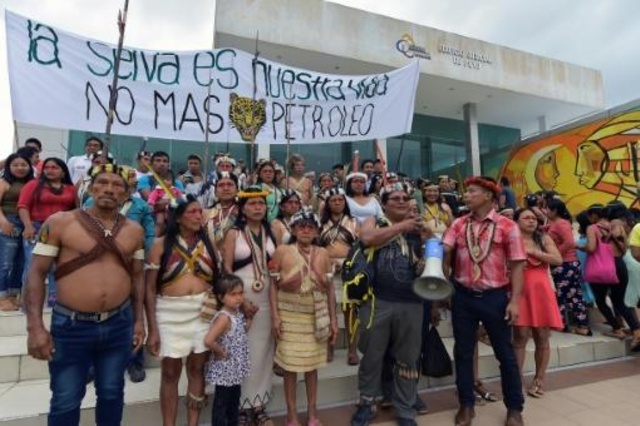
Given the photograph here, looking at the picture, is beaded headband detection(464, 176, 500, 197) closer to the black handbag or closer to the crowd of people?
the crowd of people

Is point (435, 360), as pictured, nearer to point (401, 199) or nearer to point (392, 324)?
point (392, 324)

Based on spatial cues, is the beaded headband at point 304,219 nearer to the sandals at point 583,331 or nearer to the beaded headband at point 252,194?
the beaded headband at point 252,194

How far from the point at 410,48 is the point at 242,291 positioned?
13700 mm

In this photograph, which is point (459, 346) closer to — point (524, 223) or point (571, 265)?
point (524, 223)

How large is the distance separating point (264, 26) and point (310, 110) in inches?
315

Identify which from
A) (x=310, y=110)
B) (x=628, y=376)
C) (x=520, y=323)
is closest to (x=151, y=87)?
(x=310, y=110)

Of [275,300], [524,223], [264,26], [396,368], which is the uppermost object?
[264,26]

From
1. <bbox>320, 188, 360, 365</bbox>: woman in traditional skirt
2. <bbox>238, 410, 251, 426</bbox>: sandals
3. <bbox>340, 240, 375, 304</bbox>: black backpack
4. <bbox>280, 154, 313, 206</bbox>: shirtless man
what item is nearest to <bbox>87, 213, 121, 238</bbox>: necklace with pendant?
<bbox>238, 410, 251, 426</bbox>: sandals

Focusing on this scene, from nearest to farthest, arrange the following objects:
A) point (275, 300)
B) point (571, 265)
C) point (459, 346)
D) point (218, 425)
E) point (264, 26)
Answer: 1. point (218, 425)
2. point (275, 300)
3. point (459, 346)
4. point (571, 265)
5. point (264, 26)

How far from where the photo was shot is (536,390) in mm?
4070

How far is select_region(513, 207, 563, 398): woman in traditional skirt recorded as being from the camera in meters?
4.04

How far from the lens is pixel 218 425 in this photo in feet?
9.47

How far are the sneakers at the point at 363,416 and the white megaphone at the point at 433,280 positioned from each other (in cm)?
107

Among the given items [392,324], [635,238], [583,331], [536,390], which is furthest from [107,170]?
[583,331]
